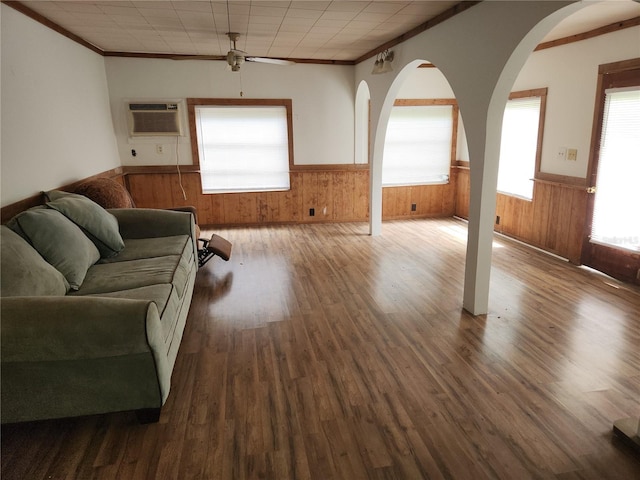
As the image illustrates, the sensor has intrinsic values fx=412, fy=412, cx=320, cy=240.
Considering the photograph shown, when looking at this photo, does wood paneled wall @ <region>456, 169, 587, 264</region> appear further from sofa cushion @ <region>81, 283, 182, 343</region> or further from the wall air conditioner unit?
the wall air conditioner unit

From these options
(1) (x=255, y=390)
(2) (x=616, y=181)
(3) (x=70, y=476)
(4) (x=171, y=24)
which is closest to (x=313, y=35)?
(4) (x=171, y=24)

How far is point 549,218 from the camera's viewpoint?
500 centimetres

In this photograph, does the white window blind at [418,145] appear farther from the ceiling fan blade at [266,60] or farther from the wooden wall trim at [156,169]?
the wooden wall trim at [156,169]

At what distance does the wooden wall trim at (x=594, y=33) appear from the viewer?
3.75 metres

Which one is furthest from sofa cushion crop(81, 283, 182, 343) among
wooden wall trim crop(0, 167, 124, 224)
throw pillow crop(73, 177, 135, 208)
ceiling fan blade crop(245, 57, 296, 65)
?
ceiling fan blade crop(245, 57, 296, 65)

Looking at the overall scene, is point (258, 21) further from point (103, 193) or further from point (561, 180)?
point (561, 180)

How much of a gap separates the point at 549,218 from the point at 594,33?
2.01 m

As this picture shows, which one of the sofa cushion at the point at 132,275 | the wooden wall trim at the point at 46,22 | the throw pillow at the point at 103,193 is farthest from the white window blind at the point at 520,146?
the wooden wall trim at the point at 46,22

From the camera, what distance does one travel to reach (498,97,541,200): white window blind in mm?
5215

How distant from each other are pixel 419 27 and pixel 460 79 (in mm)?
1004

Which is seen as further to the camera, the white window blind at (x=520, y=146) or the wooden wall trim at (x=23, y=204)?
the white window blind at (x=520, y=146)

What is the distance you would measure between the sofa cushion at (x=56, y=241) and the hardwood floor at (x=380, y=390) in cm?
87

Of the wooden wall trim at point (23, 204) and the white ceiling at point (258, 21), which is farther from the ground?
the white ceiling at point (258, 21)

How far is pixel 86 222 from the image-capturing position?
3.11 metres
